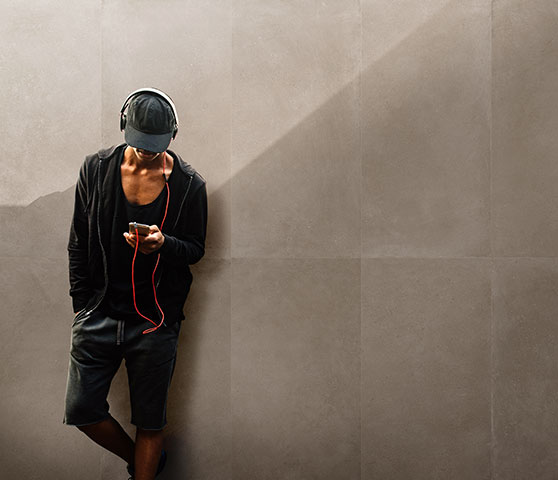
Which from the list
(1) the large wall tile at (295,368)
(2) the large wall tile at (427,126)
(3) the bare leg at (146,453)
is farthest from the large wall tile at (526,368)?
(3) the bare leg at (146,453)

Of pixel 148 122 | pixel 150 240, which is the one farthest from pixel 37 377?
pixel 148 122

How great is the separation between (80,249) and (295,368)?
122cm

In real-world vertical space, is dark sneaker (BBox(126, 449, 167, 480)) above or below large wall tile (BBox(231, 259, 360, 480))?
below

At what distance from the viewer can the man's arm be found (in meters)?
2.46

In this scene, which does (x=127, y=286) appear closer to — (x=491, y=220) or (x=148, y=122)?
(x=148, y=122)

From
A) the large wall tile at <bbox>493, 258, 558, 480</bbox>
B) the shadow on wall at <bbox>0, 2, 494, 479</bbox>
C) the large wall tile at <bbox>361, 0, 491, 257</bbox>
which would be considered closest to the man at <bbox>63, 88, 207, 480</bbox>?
the shadow on wall at <bbox>0, 2, 494, 479</bbox>

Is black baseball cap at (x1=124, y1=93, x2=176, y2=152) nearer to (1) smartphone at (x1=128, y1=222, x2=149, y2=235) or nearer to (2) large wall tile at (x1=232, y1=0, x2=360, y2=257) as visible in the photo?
(1) smartphone at (x1=128, y1=222, x2=149, y2=235)

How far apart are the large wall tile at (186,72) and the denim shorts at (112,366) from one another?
570 mm

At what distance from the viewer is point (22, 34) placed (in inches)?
108

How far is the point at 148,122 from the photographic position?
7.48ft

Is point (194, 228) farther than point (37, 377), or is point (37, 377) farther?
point (37, 377)

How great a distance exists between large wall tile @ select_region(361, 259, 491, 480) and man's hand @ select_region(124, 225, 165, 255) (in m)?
1.04

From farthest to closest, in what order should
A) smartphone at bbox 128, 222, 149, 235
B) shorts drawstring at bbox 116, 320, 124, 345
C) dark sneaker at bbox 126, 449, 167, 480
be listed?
dark sneaker at bbox 126, 449, 167, 480, shorts drawstring at bbox 116, 320, 124, 345, smartphone at bbox 128, 222, 149, 235

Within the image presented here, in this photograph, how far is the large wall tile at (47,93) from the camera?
2729 mm
